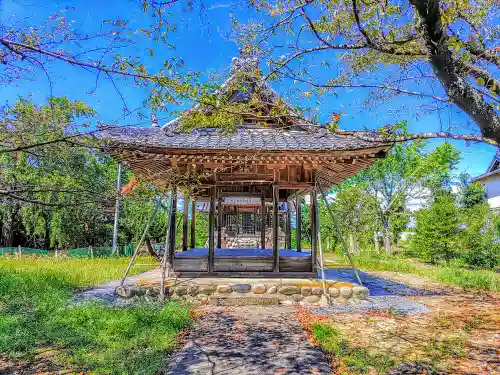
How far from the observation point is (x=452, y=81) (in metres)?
2.45

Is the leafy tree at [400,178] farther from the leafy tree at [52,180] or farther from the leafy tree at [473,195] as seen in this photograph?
the leafy tree at [52,180]

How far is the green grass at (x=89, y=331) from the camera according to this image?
3.78 m

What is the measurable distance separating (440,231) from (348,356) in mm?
15081

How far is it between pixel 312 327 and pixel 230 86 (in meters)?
3.95

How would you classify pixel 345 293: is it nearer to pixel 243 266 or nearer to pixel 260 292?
pixel 260 292

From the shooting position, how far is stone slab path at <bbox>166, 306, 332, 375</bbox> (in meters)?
3.70

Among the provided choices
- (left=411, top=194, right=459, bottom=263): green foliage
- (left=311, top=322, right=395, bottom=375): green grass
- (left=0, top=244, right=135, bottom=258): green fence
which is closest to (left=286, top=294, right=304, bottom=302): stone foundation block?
(left=311, top=322, right=395, bottom=375): green grass

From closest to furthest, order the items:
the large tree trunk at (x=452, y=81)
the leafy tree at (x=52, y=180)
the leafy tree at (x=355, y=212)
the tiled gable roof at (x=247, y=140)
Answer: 1. the large tree trunk at (x=452, y=81)
2. the leafy tree at (x=52, y=180)
3. the tiled gable roof at (x=247, y=140)
4. the leafy tree at (x=355, y=212)

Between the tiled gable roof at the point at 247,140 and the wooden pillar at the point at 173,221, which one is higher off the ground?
the tiled gable roof at the point at 247,140

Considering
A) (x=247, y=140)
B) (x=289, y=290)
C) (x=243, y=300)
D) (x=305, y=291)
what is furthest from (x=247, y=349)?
(x=247, y=140)

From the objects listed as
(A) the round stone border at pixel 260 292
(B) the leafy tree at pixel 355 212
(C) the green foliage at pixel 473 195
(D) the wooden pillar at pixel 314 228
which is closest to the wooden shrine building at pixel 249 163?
(D) the wooden pillar at pixel 314 228

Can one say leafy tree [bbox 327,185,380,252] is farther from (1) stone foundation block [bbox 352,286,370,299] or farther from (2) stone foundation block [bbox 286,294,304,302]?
(2) stone foundation block [bbox 286,294,304,302]

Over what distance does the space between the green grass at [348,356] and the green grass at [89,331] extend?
2.08 metres

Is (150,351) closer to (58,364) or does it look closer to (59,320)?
(58,364)
